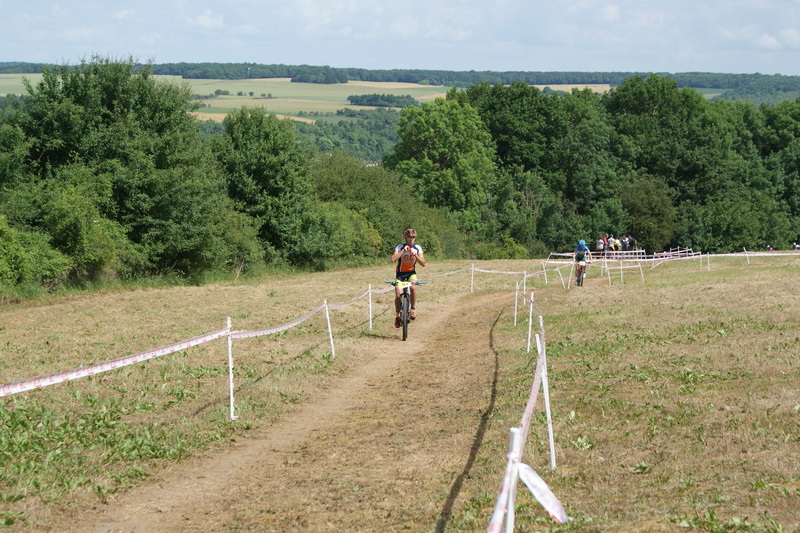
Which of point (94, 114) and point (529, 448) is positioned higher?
point (94, 114)

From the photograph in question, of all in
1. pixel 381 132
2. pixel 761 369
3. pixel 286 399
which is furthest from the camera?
pixel 381 132

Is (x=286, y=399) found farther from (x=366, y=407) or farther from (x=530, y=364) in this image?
(x=530, y=364)

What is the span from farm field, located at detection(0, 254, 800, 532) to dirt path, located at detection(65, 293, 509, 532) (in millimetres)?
30

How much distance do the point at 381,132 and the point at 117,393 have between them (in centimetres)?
14639

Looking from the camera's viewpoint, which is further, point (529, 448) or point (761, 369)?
point (761, 369)

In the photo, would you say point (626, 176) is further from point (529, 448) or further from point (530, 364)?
point (529, 448)

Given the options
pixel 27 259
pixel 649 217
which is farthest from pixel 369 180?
pixel 27 259

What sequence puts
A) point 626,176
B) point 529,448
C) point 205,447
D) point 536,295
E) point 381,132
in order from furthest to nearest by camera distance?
point 381,132, point 626,176, point 536,295, point 205,447, point 529,448

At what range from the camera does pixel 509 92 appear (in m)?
84.8

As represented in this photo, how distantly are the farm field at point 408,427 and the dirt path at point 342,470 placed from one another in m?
0.03

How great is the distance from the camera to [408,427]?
993 cm

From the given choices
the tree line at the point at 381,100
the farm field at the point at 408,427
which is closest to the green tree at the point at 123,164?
the farm field at the point at 408,427

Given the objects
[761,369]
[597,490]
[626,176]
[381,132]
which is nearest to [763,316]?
[761,369]

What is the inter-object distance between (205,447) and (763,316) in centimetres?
1192
